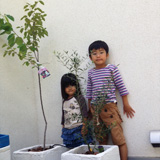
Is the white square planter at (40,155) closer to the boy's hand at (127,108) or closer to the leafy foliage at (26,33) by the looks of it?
the boy's hand at (127,108)

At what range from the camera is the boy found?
2461 mm

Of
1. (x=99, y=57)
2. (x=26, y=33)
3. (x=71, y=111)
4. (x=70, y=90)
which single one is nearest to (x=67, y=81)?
(x=70, y=90)

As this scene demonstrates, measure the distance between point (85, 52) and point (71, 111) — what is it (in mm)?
670

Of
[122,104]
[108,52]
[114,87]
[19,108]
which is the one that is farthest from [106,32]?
[19,108]

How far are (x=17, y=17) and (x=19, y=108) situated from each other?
3.60 feet

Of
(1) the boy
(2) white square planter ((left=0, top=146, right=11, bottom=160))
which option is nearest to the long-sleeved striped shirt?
(1) the boy

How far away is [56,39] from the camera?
3.02 metres

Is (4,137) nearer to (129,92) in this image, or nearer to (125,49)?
(129,92)

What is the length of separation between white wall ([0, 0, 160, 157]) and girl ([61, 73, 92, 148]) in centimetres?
24

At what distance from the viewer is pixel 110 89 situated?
243 centimetres

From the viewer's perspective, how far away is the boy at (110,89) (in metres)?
2.46

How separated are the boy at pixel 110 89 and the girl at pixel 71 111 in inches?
6.4

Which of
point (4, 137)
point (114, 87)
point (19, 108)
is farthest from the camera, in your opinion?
point (19, 108)

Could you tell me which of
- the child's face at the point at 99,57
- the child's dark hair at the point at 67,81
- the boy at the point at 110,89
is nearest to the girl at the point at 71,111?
the child's dark hair at the point at 67,81
